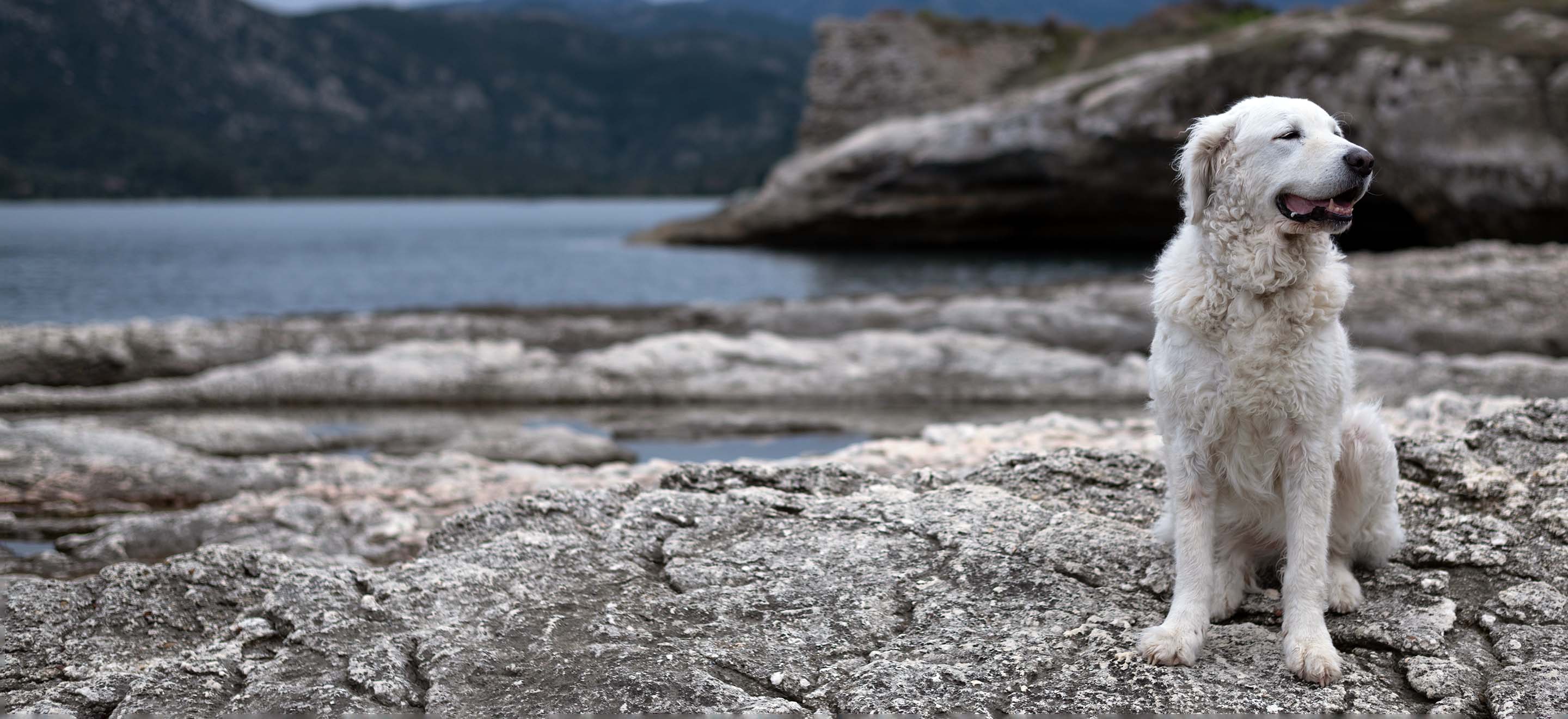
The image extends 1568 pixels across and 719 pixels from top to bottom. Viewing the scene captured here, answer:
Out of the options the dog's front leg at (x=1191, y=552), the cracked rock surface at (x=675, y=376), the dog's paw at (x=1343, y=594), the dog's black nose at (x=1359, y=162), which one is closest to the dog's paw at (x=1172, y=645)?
the dog's front leg at (x=1191, y=552)

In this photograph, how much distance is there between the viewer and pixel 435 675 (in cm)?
397

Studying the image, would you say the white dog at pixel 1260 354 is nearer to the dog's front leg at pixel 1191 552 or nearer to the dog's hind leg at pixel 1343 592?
the dog's front leg at pixel 1191 552

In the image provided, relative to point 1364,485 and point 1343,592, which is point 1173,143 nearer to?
point 1364,485

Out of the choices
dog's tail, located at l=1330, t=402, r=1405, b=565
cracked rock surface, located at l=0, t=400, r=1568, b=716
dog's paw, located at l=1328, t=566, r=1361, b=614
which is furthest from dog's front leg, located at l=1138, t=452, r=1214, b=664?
dog's tail, located at l=1330, t=402, r=1405, b=565

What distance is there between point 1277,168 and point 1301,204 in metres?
0.15

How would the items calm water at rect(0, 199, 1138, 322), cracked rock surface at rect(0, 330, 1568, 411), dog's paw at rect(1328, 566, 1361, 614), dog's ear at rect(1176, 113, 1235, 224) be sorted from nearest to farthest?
1. dog's ear at rect(1176, 113, 1235, 224)
2. dog's paw at rect(1328, 566, 1361, 614)
3. cracked rock surface at rect(0, 330, 1568, 411)
4. calm water at rect(0, 199, 1138, 322)

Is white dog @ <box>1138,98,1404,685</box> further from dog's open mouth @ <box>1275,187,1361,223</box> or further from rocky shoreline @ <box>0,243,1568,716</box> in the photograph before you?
rocky shoreline @ <box>0,243,1568,716</box>

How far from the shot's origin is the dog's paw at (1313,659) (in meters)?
3.72

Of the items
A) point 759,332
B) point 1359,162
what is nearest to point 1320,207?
point 1359,162

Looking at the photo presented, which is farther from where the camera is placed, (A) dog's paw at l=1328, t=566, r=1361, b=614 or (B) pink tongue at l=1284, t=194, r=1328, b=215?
(A) dog's paw at l=1328, t=566, r=1361, b=614

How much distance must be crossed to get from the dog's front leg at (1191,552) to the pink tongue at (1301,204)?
0.96 meters

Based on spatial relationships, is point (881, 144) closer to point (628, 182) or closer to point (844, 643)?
point (844, 643)

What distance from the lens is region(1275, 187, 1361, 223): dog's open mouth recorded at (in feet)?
12.2

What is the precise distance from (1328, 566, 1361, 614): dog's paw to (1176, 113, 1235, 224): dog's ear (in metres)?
1.54
